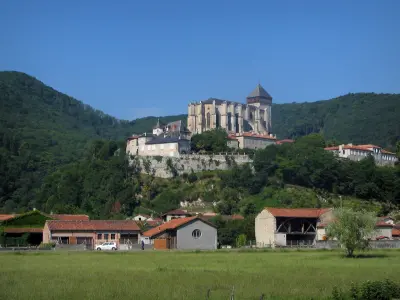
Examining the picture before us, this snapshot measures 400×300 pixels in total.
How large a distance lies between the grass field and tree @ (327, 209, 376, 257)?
4599 mm

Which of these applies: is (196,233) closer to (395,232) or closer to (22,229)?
(22,229)

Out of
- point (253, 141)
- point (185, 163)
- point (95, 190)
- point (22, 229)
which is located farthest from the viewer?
point (253, 141)

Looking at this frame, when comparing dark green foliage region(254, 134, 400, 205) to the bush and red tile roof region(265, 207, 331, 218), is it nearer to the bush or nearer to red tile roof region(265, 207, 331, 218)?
red tile roof region(265, 207, 331, 218)

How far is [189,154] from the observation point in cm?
13050

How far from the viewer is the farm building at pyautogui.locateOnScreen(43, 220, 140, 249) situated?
72375mm

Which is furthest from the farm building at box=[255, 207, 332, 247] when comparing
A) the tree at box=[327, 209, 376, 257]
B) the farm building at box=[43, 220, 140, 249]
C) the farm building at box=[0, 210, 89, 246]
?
the farm building at box=[0, 210, 89, 246]

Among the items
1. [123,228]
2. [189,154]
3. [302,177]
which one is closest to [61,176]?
[189,154]

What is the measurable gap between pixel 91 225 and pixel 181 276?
140 ft

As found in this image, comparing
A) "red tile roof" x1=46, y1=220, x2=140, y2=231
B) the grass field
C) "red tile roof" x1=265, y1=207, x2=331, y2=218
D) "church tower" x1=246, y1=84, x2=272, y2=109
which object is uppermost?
"church tower" x1=246, y1=84, x2=272, y2=109

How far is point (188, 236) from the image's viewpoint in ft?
229

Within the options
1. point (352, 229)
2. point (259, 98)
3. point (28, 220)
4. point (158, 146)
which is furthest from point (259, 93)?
point (352, 229)

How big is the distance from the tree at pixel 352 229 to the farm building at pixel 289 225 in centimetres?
2413

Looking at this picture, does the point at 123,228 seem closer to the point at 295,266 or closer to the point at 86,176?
the point at 295,266

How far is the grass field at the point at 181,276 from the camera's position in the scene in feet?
90.9
